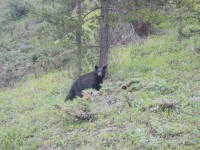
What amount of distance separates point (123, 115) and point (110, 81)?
253 inches

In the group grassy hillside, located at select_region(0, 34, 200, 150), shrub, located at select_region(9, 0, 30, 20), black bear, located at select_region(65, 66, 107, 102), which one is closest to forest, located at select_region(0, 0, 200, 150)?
grassy hillside, located at select_region(0, 34, 200, 150)

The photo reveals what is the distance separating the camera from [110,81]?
55.3 ft

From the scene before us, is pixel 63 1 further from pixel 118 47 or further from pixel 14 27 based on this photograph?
pixel 14 27

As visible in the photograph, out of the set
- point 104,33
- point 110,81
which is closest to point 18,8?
point 104,33

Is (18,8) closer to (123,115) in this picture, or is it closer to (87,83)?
(87,83)

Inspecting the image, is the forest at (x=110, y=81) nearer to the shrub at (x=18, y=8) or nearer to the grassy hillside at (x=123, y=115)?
the grassy hillside at (x=123, y=115)

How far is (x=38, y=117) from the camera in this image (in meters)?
13.0

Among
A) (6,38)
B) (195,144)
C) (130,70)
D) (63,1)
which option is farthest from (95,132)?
(6,38)

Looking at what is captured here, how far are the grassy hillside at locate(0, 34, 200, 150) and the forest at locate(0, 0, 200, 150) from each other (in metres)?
0.03

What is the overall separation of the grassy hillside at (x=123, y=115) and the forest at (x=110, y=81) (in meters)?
0.03

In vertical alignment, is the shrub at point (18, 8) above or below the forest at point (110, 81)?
above

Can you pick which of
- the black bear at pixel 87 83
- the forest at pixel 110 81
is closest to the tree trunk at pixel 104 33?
the forest at pixel 110 81

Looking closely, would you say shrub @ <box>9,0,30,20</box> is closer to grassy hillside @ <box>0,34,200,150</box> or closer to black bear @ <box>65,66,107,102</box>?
grassy hillside @ <box>0,34,200,150</box>

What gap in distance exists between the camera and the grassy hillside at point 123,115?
348 inches
